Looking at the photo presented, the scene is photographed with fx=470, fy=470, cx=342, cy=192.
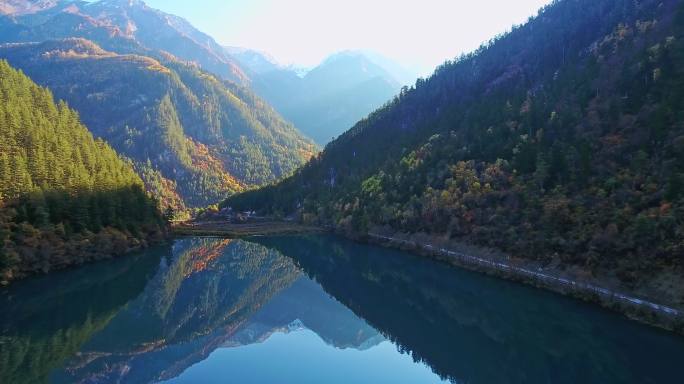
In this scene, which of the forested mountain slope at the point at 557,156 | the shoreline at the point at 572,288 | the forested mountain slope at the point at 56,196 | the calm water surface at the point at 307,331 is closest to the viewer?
the calm water surface at the point at 307,331

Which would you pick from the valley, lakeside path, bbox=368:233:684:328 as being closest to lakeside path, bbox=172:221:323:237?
the valley

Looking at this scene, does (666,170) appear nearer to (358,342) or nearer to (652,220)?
(652,220)

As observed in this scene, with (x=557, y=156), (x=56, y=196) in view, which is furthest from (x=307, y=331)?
(x=56, y=196)

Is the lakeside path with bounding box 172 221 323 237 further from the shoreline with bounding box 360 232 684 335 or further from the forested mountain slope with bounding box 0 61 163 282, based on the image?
the shoreline with bounding box 360 232 684 335

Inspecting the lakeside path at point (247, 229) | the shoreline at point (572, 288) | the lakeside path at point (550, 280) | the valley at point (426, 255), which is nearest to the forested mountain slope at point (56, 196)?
the valley at point (426, 255)

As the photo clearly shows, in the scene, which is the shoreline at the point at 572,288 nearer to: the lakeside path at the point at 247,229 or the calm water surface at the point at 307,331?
the calm water surface at the point at 307,331
